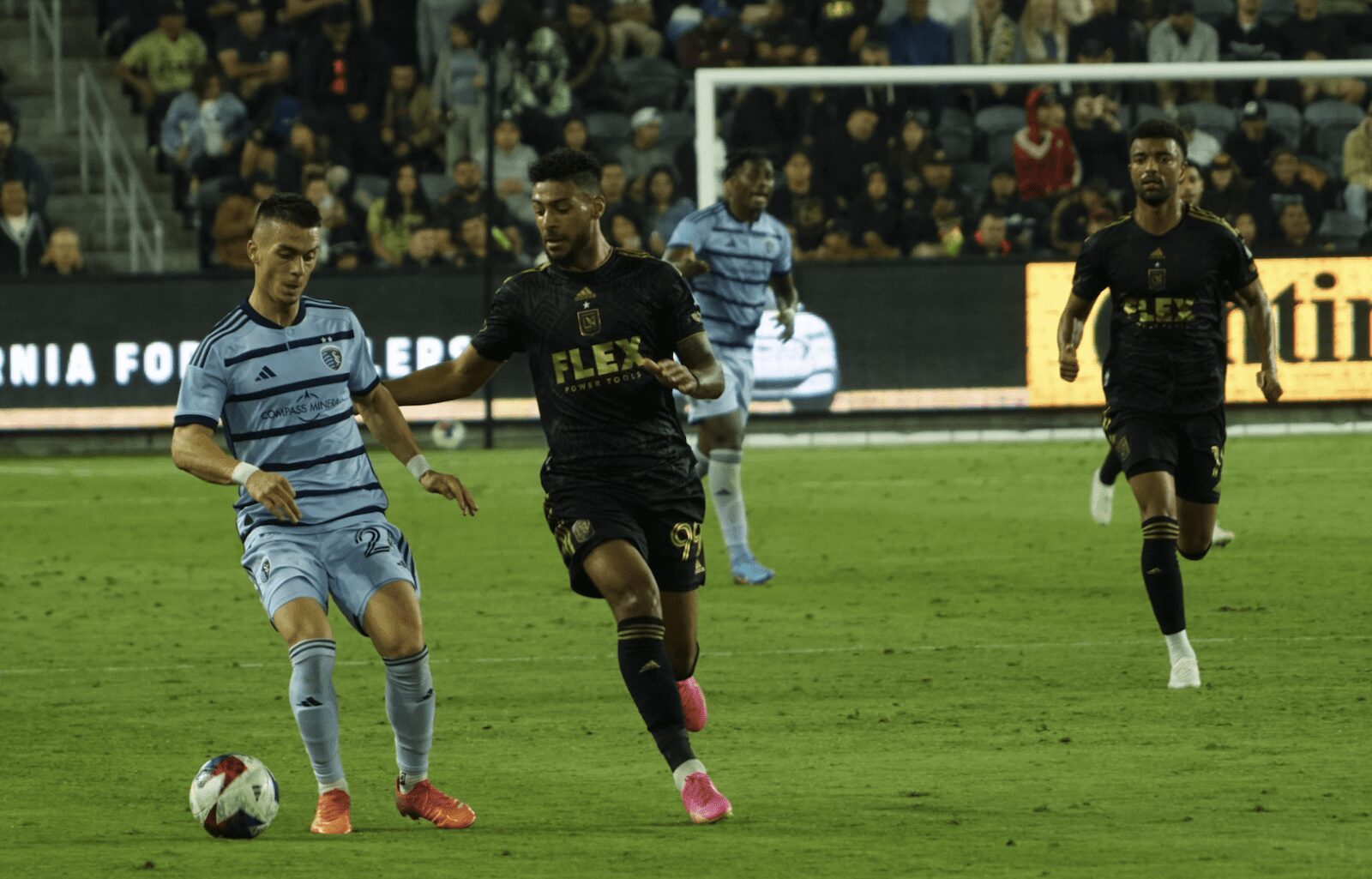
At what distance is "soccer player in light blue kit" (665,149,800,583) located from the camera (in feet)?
40.9

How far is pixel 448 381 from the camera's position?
7.35 metres

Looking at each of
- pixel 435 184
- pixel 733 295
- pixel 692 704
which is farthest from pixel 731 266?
Result: pixel 435 184

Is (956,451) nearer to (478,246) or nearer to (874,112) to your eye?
(874,112)

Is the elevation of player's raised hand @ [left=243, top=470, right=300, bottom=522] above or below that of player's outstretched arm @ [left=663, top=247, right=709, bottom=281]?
below

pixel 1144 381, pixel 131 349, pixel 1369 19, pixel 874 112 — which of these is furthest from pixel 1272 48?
pixel 1144 381

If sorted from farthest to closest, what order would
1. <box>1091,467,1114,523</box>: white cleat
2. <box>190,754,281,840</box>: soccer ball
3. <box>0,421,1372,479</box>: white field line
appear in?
1. <box>0,421,1372,479</box>: white field line
2. <box>1091,467,1114,523</box>: white cleat
3. <box>190,754,281,840</box>: soccer ball

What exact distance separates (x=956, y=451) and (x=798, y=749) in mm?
12470

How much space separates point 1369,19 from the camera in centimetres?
2347

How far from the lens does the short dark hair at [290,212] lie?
6609 mm

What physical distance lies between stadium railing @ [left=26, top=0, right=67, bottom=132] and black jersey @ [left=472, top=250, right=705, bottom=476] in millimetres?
18316

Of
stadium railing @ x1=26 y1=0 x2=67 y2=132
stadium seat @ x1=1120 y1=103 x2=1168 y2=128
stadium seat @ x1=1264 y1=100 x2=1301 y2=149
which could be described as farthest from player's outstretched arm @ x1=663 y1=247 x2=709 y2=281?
stadium railing @ x1=26 y1=0 x2=67 y2=132

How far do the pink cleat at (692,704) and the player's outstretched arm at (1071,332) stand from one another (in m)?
2.46

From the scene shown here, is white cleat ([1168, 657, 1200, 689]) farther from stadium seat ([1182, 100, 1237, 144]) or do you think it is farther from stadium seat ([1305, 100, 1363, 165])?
stadium seat ([1182, 100, 1237, 144])

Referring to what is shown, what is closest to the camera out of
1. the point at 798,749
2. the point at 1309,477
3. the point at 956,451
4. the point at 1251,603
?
the point at 798,749
